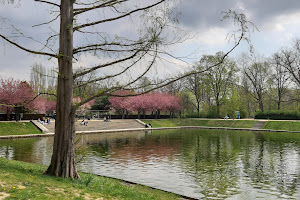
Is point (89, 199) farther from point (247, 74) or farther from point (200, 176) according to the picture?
point (247, 74)


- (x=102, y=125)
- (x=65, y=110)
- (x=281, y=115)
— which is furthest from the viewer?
(x=281, y=115)

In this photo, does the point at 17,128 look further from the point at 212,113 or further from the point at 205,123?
the point at 212,113

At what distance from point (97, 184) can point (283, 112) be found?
53894 mm

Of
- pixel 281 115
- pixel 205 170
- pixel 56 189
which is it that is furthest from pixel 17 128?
pixel 281 115

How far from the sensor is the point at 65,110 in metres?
9.95

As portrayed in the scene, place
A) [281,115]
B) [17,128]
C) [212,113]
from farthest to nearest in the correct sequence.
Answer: [212,113] → [281,115] → [17,128]

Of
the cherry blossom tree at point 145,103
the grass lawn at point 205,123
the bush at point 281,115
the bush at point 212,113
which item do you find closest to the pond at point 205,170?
the grass lawn at point 205,123

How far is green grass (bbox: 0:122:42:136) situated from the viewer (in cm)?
3528

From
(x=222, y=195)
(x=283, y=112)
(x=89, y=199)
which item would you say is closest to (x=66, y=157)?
(x=89, y=199)

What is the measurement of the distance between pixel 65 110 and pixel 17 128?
101 feet

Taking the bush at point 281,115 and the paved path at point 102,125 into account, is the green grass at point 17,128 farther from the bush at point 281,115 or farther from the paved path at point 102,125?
the bush at point 281,115

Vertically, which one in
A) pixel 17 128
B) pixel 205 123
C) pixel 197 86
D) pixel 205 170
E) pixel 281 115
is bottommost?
pixel 205 170

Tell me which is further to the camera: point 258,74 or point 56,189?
point 258,74

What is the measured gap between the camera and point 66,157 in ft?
32.3
